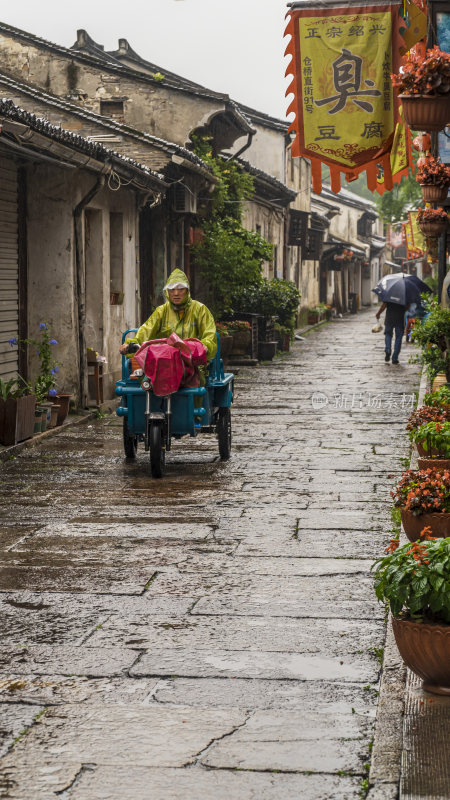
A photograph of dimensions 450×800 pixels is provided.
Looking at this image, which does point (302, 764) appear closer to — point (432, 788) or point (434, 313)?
point (432, 788)

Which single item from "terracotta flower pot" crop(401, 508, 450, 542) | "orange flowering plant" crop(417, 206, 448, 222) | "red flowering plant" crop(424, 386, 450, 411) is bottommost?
"terracotta flower pot" crop(401, 508, 450, 542)

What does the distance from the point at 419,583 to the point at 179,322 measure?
253 inches

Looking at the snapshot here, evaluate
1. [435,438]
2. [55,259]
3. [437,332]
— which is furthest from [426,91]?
[55,259]

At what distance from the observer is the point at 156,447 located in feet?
31.6

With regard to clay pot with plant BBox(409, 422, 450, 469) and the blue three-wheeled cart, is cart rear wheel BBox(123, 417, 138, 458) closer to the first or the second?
the blue three-wheeled cart

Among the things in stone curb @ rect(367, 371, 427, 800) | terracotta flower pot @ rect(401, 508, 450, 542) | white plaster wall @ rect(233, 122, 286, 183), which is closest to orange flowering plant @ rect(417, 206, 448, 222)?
terracotta flower pot @ rect(401, 508, 450, 542)

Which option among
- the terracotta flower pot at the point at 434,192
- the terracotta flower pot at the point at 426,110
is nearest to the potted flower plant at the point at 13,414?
the terracotta flower pot at the point at 434,192

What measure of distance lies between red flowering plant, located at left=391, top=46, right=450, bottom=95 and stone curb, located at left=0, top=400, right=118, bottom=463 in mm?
5604

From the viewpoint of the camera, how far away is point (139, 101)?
2186 centimetres

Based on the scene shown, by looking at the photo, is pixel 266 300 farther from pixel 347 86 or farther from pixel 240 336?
pixel 347 86

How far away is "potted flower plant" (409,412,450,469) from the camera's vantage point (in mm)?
7859

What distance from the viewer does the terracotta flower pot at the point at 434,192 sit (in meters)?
10.2

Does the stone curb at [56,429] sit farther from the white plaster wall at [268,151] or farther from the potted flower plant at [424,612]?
the white plaster wall at [268,151]

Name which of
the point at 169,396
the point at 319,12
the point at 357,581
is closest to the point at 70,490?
the point at 169,396
